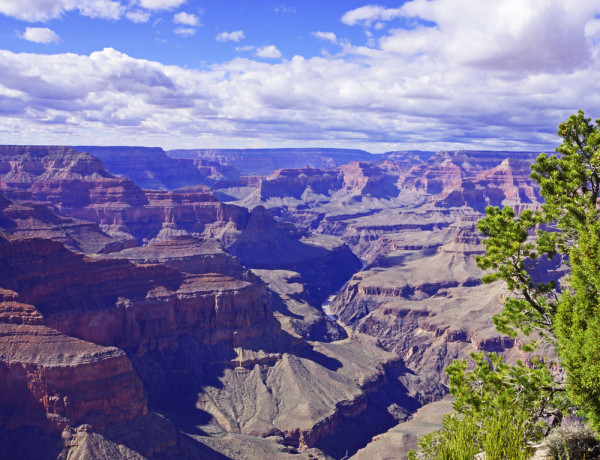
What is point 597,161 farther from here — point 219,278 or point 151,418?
point 219,278

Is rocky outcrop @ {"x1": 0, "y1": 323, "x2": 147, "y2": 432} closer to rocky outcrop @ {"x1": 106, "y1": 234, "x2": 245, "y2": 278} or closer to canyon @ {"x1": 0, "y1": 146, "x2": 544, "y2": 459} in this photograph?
canyon @ {"x1": 0, "y1": 146, "x2": 544, "y2": 459}

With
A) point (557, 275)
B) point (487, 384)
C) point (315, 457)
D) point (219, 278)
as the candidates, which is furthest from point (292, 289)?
point (487, 384)

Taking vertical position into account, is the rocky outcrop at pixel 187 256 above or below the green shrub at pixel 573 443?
below

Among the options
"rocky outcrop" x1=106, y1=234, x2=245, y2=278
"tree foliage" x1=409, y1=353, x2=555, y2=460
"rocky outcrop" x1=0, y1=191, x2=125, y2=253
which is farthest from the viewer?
"rocky outcrop" x1=0, y1=191, x2=125, y2=253

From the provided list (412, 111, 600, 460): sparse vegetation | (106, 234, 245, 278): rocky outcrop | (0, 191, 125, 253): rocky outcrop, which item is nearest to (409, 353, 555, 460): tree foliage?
(412, 111, 600, 460): sparse vegetation

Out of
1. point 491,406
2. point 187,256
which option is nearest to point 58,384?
point 491,406

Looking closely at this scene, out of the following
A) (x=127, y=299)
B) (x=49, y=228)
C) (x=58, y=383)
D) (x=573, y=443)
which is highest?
(x=573, y=443)

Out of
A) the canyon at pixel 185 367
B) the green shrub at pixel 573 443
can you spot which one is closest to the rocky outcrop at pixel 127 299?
the canyon at pixel 185 367

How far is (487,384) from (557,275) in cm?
18676

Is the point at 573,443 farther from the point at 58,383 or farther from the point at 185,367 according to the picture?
the point at 185,367

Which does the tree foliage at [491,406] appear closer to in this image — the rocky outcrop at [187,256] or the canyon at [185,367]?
the canyon at [185,367]

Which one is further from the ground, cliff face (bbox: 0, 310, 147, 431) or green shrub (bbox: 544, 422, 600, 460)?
green shrub (bbox: 544, 422, 600, 460)

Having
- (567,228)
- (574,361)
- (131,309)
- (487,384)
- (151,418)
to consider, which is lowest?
(151,418)

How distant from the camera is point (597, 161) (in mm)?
24859
